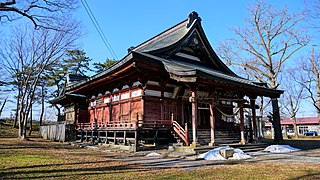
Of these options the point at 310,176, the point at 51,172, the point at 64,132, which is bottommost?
the point at 310,176

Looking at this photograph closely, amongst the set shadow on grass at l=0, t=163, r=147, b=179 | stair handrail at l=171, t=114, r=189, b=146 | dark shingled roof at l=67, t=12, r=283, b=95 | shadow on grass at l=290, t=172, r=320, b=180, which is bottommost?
shadow on grass at l=290, t=172, r=320, b=180

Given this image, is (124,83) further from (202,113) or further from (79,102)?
(79,102)

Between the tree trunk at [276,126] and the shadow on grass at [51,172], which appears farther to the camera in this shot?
the tree trunk at [276,126]

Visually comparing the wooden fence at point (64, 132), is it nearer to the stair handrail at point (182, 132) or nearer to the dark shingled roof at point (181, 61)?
the dark shingled roof at point (181, 61)

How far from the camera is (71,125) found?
75.0ft

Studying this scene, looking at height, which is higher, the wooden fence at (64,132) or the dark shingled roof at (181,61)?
the dark shingled roof at (181,61)

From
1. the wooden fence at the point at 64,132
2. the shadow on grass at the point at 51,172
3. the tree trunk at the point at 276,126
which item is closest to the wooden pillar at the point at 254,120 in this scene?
the tree trunk at the point at 276,126

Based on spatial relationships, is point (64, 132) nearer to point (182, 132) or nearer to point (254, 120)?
point (182, 132)

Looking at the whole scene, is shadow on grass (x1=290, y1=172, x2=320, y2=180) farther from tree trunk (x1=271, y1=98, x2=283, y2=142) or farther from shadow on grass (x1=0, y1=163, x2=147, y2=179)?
tree trunk (x1=271, y1=98, x2=283, y2=142)

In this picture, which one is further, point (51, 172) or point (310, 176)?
point (51, 172)

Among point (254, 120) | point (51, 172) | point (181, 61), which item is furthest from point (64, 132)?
point (254, 120)

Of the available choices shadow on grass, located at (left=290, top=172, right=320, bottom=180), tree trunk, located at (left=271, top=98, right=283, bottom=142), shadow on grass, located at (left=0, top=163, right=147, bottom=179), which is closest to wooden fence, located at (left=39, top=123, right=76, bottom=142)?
shadow on grass, located at (left=0, top=163, right=147, bottom=179)

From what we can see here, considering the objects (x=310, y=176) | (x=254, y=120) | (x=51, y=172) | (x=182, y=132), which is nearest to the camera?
(x=310, y=176)

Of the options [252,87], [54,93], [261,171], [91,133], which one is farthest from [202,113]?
[54,93]
